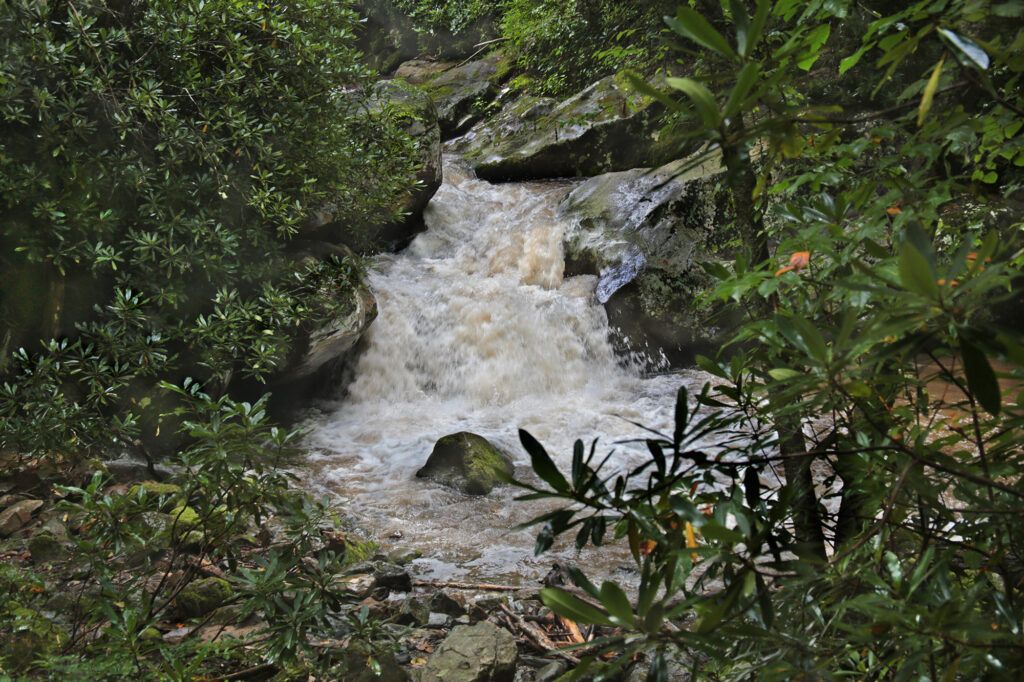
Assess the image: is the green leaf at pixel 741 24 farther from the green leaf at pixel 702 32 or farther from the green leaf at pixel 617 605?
the green leaf at pixel 617 605

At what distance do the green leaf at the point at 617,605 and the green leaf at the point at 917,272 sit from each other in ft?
1.68

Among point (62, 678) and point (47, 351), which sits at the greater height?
point (47, 351)

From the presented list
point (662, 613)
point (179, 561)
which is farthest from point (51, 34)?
point (662, 613)

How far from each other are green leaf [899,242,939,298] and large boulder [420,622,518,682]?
2564 mm

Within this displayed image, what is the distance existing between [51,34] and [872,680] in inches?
225

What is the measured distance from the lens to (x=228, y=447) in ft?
8.04

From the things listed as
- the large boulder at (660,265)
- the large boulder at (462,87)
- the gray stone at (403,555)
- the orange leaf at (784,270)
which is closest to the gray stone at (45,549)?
the gray stone at (403,555)

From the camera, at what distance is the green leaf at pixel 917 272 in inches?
28.6

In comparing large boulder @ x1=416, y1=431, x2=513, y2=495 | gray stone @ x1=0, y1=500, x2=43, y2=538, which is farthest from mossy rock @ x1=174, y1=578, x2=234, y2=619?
large boulder @ x1=416, y1=431, x2=513, y2=495

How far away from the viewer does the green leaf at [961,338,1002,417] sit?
75 centimetres

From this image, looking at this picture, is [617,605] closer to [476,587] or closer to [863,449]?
[863,449]

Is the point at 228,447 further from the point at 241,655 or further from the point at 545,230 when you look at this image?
the point at 545,230

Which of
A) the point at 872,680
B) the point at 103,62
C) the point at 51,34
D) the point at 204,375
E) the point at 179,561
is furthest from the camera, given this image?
the point at 204,375

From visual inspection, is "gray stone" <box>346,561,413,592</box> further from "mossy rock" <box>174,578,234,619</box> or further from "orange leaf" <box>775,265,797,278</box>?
"orange leaf" <box>775,265,797,278</box>
